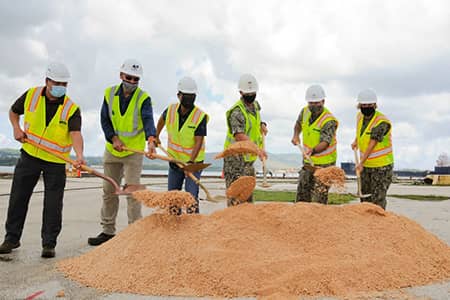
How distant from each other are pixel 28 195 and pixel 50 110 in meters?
0.89

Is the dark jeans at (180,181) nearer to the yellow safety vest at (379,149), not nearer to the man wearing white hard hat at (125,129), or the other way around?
the man wearing white hard hat at (125,129)

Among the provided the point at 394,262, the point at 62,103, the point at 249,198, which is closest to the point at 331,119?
the point at 249,198

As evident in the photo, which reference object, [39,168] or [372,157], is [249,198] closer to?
[372,157]

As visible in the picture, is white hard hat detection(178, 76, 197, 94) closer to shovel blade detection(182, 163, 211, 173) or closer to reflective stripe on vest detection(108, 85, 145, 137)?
reflective stripe on vest detection(108, 85, 145, 137)

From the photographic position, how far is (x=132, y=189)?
4.67m

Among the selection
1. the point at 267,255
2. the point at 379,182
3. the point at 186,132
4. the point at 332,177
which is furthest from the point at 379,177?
the point at 267,255

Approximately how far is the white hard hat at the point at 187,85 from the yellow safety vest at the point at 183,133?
0.22 meters

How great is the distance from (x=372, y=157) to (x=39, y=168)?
12.3ft

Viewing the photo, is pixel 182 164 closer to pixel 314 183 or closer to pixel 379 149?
pixel 314 183

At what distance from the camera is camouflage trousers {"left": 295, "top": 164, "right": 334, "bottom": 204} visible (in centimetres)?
537

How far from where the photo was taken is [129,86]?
502cm

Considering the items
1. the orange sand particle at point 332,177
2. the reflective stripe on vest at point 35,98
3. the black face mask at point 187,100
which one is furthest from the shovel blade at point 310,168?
the reflective stripe on vest at point 35,98

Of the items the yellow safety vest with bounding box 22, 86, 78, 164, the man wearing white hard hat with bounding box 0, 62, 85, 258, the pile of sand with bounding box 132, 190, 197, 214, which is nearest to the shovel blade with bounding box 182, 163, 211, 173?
the pile of sand with bounding box 132, 190, 197, 214

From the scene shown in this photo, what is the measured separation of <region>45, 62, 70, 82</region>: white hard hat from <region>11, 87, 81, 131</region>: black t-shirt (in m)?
0.18
